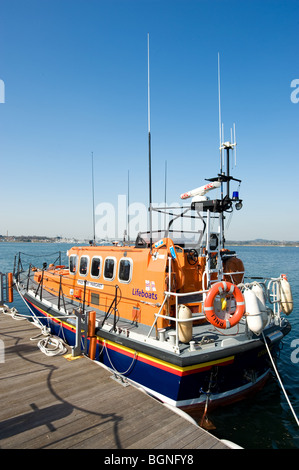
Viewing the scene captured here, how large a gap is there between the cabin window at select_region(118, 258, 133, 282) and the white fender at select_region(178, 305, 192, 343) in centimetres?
205

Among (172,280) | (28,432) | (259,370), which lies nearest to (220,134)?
(172,280)

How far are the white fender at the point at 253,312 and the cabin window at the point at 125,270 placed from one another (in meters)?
2.91

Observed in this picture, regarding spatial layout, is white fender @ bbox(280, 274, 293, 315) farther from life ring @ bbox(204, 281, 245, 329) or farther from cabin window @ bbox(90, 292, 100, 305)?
cabin window @ bbox(90, 292, 100, 305)

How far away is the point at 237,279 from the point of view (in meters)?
7.48

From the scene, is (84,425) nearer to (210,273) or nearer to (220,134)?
(210,273)

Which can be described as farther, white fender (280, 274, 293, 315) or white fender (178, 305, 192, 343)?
white fender (280, 274, 293, 315)

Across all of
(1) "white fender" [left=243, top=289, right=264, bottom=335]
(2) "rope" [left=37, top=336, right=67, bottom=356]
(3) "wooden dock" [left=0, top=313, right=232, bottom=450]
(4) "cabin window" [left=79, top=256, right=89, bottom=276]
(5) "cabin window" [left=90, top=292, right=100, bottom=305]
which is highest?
(4) "cabin window" [left=79, top=256, right=89, bottom=276]

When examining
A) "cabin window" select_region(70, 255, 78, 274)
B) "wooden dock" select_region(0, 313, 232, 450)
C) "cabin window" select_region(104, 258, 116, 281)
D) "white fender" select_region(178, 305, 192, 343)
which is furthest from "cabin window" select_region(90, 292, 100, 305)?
"white fender" select_region(178, 305, 192, 343)

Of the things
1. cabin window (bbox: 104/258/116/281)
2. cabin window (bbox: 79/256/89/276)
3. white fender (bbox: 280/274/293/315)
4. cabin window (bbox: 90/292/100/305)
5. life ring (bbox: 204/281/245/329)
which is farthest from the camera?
cabin window (bbox: 79/256/89/276)

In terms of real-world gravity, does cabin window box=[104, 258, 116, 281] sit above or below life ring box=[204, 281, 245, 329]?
above

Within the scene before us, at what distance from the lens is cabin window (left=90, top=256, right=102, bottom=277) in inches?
318

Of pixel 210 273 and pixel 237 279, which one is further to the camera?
pixel 237 279

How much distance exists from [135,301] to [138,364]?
1.46 m

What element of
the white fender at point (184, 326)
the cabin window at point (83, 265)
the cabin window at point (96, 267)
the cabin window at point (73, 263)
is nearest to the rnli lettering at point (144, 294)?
the white fender at point (184, 326)
